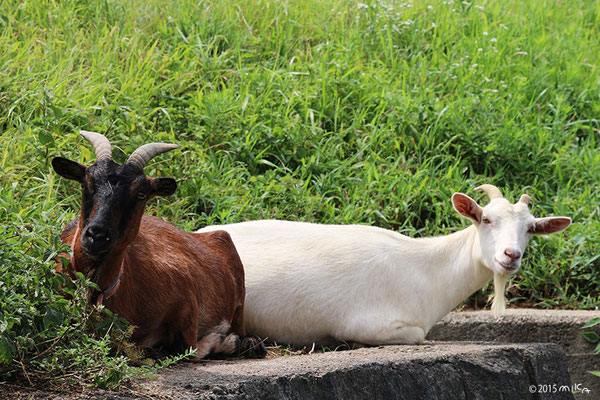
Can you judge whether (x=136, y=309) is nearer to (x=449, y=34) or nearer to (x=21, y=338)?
(x=21, y=338)

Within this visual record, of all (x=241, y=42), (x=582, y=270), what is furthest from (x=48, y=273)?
(x=241, y=42)

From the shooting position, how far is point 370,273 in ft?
16.0

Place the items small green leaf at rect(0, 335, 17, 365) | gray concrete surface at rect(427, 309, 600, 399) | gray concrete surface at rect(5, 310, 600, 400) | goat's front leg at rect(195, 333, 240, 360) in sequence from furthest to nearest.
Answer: gray concrete surface at rect(427, 309, 600, 399), goat's front leg at rect(195, 333, 240, 360), gray concrete surface at rect(5, 310, 600, 400), small green leaf at rect(0, 335, 17, 365)

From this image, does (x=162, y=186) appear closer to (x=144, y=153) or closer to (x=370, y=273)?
(x=144, y=153)

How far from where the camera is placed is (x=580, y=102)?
8.67 metres

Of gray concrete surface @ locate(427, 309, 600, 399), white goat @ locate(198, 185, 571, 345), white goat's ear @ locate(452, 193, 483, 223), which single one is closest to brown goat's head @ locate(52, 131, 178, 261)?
white goat @ locate(198, 185, 571, 345)

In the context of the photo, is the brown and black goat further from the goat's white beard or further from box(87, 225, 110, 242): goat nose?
the goat's white beard

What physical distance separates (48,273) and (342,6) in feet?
23.2

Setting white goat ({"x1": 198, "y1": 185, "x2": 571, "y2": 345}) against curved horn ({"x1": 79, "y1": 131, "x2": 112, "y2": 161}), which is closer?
curved horn ({"x1": 79, "y1": 131, "x2": 112, "y2": 161})

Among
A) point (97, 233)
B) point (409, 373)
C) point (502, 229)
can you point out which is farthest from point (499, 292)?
point (97, 233)

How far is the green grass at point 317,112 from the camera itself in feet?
19.7

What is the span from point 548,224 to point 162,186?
258cm

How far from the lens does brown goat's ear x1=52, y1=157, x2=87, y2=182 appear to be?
349cm

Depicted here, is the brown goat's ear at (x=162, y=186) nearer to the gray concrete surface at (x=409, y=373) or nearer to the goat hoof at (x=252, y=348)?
the gray concrete surface at (x=409, y=373)
